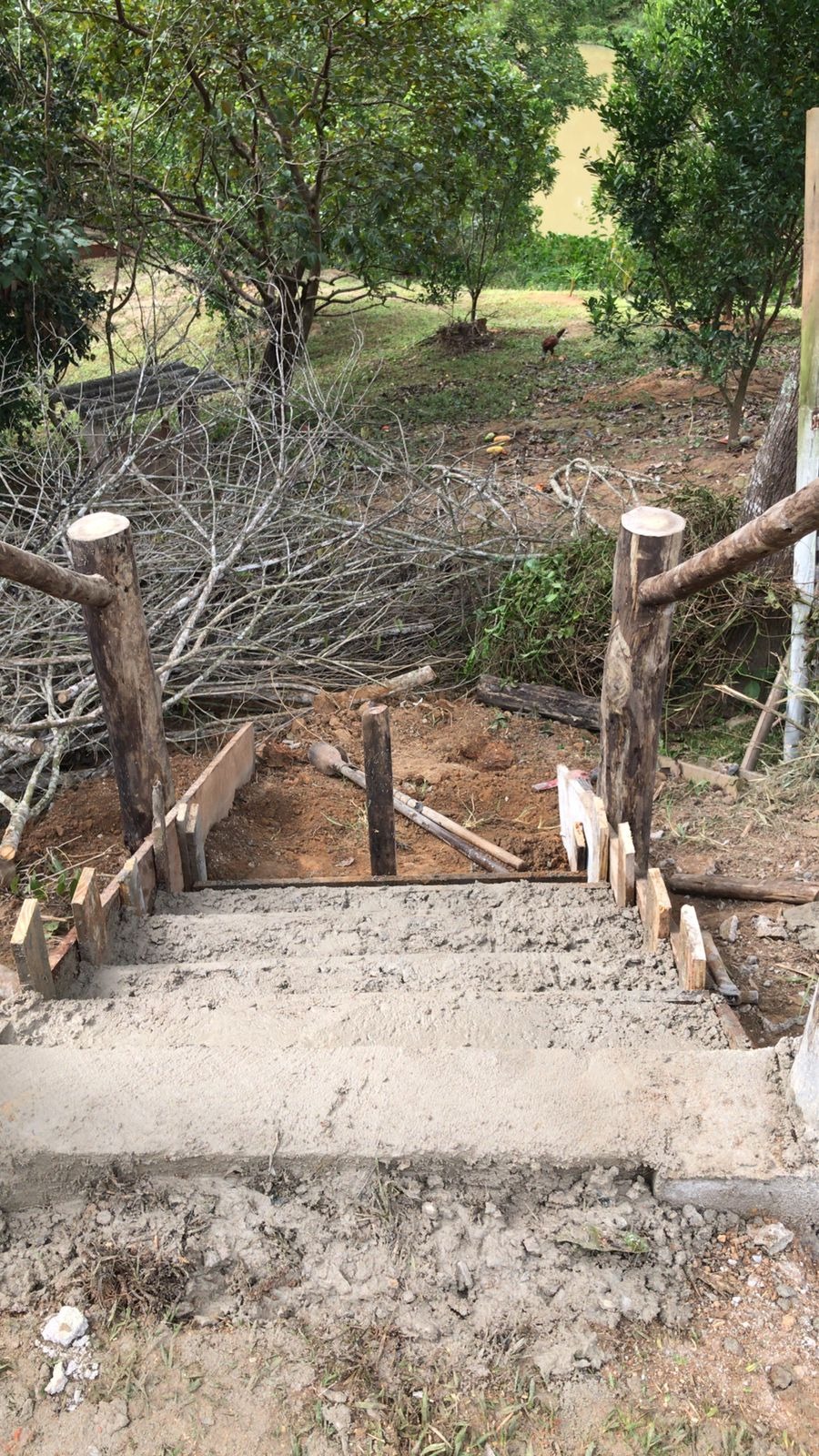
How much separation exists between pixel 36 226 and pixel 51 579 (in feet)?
16.0

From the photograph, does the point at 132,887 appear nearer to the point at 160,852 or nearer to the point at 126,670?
the point at 160,852

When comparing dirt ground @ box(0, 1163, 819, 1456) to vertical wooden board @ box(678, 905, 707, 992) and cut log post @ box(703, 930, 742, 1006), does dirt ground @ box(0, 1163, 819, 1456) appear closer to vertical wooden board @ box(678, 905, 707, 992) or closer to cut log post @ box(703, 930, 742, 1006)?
vertical wooden board @ box(678, 905, 707, 992)

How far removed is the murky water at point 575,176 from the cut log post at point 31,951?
16787 mm

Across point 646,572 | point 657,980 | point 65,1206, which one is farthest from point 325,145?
point 65,1206

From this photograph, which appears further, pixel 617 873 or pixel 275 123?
pixel 275 123

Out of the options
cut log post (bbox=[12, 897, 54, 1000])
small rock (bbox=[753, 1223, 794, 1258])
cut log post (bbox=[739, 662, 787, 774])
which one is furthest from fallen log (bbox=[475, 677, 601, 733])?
small rock (bbox=[753, 1223, 794, 1258])

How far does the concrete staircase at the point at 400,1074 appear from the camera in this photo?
79.4 inches

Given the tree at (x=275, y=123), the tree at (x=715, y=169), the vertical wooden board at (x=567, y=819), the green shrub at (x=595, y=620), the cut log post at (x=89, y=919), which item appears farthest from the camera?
the tree at (x=275, y=123)

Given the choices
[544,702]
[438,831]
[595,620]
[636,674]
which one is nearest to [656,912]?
[636,674]

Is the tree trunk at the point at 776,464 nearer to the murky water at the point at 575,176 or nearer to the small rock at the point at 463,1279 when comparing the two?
the small rock at the point at 463,1279

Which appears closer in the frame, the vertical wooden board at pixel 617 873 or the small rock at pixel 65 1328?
the small rock at pixel 65 1328

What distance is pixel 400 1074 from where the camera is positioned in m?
2.18

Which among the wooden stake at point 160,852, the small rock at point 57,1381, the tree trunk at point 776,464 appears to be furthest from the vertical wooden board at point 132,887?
the tree trunk at point 776,464

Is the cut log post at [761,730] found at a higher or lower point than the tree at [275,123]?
lower
